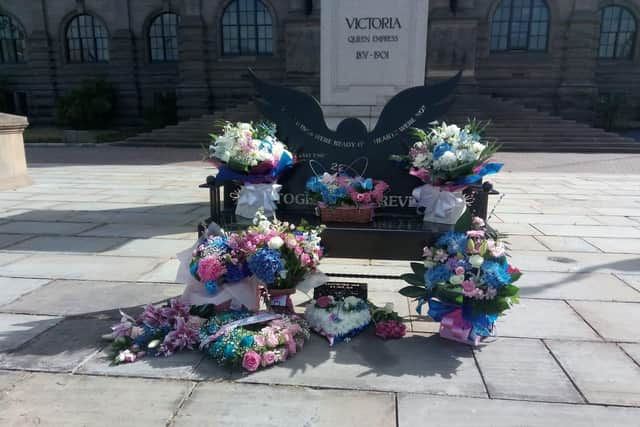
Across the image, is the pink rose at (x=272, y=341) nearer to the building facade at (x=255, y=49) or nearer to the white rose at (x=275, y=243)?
the white rose at (x=275, y=243)

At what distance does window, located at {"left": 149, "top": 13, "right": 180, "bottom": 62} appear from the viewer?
95.1 feet

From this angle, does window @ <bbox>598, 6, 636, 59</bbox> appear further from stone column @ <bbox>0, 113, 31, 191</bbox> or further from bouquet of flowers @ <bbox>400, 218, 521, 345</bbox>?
bouquet of flowers @ <bbox>400, 218, 521, 345</bbox>

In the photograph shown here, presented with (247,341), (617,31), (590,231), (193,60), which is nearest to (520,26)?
(617,31)

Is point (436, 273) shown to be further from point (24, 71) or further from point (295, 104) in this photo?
point (24, 71)

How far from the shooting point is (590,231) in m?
7.33

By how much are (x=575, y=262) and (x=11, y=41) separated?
35.9m

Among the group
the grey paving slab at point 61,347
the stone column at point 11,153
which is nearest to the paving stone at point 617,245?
the grey paving slab at point 61,347

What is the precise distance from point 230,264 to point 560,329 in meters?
2.73

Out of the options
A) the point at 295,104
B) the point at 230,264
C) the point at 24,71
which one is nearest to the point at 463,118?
the point at 295,104

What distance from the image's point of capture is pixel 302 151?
4.95 meters

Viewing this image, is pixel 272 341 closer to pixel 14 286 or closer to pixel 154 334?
pixel 154 334

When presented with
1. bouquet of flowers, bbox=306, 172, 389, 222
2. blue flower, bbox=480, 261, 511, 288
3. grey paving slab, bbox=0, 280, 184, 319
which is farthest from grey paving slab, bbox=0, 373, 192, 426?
blue flower, bbox=480, 261, 511, 288

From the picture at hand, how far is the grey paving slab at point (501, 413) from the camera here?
280 cm

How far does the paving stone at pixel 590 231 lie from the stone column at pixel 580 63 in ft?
63.9
